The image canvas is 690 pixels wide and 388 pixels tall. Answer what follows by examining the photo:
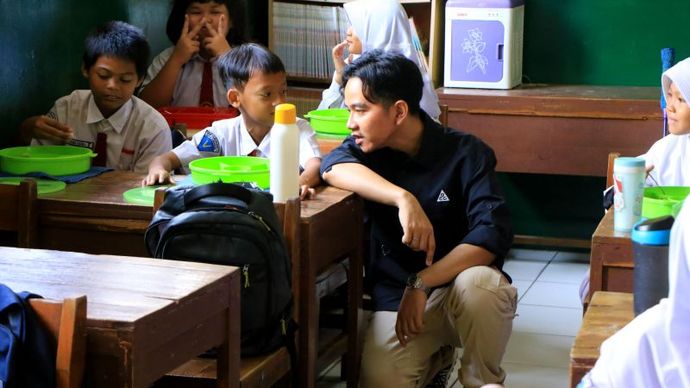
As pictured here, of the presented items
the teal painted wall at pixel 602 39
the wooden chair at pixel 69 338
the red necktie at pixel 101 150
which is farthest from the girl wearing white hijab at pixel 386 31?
the wooden chair at pixel 69 338

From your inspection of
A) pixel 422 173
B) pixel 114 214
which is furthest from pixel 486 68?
pixel 114 214

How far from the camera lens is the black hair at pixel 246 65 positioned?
3.53 m

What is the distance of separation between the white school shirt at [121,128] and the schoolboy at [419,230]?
0.69 metres

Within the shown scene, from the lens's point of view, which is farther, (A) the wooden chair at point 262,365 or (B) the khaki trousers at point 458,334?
(B) the khaki trousers at point 458,334

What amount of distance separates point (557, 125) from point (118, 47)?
2157mm

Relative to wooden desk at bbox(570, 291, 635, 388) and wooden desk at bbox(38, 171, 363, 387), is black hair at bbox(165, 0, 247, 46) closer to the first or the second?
wooden desk at bbox(38, 171, 363, 387)

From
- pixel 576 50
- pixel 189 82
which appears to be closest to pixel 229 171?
pixel 189 82

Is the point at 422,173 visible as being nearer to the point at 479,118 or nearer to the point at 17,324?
the point at 17,324

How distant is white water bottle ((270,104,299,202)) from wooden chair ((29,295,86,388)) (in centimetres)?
106

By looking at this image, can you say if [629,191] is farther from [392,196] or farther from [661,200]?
Answer: [392,196]

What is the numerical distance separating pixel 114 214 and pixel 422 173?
2.84 feet

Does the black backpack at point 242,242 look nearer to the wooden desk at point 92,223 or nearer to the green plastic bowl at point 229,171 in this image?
the wooden desk at point 92,223

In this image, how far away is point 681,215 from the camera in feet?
5.13

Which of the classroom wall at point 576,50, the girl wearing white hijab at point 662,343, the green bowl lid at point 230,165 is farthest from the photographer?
the classroom wall at point 576,50
